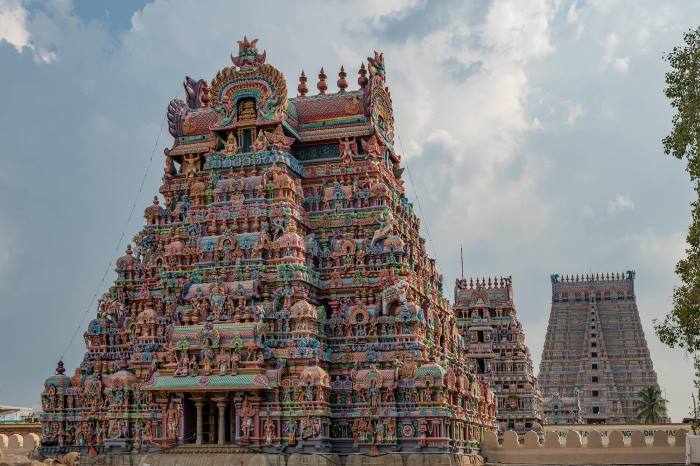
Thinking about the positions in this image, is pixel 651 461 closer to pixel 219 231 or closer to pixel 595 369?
pixel 219 231

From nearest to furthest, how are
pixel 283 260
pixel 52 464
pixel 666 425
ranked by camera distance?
1. pixel 52 464
2. pixel 283 260
3. pixel 666 425

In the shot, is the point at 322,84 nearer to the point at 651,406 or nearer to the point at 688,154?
the point at 688,154

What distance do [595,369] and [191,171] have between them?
67650 millimetres

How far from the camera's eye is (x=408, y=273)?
53531 mm

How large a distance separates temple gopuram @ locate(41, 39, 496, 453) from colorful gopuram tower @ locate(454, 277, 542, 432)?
18.4m

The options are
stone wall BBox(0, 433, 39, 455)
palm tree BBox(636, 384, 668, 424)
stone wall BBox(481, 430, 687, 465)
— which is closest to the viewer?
stone wall BBox(481, 430, 687, 465)

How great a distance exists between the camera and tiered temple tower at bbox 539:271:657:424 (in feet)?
364

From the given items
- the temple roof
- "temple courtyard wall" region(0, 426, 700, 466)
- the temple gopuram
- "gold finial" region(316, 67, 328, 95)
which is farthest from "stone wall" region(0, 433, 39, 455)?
"gold finial" region(316, 67, 328, 95)

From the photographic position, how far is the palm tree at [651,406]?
105062 millimetres

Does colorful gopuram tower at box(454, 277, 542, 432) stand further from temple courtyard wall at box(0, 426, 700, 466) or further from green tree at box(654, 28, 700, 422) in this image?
green tree at box(654, 28, 700, 422)

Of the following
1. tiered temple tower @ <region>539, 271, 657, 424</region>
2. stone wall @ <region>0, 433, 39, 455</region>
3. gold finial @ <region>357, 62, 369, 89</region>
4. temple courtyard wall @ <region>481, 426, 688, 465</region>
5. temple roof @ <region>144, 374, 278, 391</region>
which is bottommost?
temple courtyard wall @ <region>481, 426, 688, 465</region>

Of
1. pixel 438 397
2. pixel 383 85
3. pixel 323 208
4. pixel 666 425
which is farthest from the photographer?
Answer: pixel 666 425

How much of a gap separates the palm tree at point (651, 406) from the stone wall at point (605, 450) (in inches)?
2114

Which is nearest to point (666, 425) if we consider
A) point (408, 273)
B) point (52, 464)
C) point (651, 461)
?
point (651, 461)
